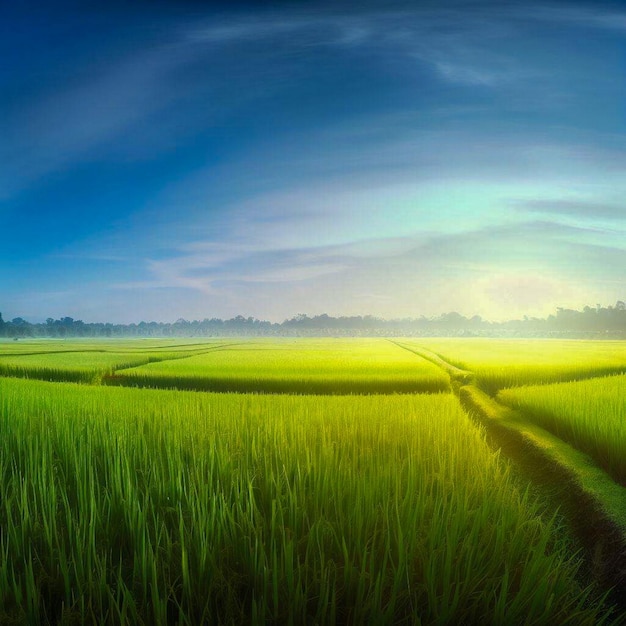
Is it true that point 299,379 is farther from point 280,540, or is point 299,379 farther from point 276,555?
point 276,555

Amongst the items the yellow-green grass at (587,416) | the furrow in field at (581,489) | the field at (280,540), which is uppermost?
the field at (280,540)

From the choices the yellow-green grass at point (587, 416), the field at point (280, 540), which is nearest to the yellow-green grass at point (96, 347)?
the yellow-green grass at point (587, 416)

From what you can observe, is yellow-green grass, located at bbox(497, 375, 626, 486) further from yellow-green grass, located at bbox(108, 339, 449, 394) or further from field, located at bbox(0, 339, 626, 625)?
yellow-green grass, located at bbox(108, 339, 449, 394)

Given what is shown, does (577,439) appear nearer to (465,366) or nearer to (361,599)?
(361,599)

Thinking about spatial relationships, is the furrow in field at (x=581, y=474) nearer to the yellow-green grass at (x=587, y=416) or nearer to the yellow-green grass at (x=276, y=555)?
the yellow-green grass at (x=587, y=416)

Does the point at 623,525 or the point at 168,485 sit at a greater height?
the point at 168,485

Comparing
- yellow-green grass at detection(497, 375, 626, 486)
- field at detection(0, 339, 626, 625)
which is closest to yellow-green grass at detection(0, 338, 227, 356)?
yellow-green grass at detection(497, 375, 626, 486)

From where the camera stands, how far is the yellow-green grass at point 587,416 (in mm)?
5735

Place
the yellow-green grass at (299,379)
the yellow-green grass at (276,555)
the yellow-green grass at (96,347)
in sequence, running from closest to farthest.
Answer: the yellow-green grass at (276,555)
the yellow-green grass at (299,379)
the yellow-green grass at (96,347)

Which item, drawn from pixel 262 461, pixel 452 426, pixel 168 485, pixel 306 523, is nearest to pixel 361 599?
pixel 306 523

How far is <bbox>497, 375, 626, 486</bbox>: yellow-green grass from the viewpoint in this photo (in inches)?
226

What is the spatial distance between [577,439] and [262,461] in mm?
4780

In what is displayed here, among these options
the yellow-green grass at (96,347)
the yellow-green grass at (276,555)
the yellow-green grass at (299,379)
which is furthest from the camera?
the yellow-green grass at (96,347)

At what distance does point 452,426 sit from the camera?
21.2 feet
